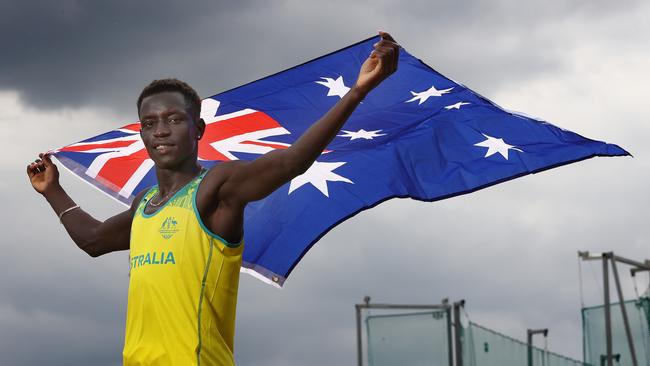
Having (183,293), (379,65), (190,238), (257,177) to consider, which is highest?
(379,65)

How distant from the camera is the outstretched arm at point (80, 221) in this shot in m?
5.73

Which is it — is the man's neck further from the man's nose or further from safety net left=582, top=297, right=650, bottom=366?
safety net left=582, top=297, right=650, bottom=366

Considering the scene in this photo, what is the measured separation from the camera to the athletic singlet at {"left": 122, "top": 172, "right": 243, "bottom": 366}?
185 inches

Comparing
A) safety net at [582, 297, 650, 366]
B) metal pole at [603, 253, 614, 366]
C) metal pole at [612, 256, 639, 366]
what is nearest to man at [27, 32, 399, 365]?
metal pole at [603, 253, 614, 366]

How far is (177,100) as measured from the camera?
499 cm

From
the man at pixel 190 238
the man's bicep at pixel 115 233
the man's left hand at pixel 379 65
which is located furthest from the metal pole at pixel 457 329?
the man's left hand at pixel 379 65

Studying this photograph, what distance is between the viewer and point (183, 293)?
471 cm

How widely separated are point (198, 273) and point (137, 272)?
32 centimetres

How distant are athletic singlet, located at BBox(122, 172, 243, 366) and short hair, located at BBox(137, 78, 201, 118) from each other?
16.6 inches

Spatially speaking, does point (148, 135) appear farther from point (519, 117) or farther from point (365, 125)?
point (519, 117)

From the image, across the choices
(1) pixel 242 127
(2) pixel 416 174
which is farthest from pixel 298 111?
(2) pixel 416 174

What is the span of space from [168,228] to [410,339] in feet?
25.9

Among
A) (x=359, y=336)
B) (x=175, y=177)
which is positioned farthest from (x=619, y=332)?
(x=175, y=177)

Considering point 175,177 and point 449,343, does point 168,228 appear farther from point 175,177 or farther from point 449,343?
point 449,343
